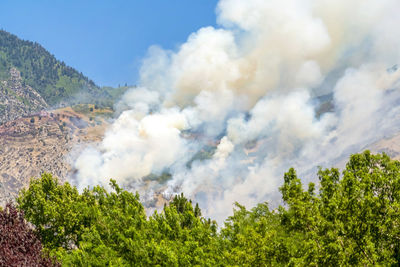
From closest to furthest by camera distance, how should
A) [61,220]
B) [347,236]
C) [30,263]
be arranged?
[30,263] → [347,236] → [61,220]

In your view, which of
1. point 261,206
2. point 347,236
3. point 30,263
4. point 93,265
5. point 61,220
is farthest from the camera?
point 61,220

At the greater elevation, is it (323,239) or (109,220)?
(109,220)

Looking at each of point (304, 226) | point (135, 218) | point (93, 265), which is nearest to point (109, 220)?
point (135, 218)

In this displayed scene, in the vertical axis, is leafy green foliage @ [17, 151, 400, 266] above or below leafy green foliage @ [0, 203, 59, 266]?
below

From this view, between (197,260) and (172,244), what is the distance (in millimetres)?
3981

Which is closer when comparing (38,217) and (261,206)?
(261,206)

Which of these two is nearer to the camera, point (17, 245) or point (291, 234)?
point (17, 245)

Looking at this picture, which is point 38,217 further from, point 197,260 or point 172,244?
point 197,260

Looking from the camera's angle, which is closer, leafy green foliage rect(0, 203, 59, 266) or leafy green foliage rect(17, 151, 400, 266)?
leafy green foliage rect(0, 203, 59, 266)

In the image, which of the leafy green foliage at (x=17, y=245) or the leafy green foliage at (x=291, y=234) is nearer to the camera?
the leafy green foliage at (x=17, y=245)

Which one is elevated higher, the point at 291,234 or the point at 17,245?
the point at 17,245

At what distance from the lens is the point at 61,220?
37.9 m

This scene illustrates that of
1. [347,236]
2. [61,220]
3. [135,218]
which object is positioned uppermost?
[61,220]

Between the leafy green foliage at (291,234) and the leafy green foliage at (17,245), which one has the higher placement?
the leafy green foliage at (17,245)
